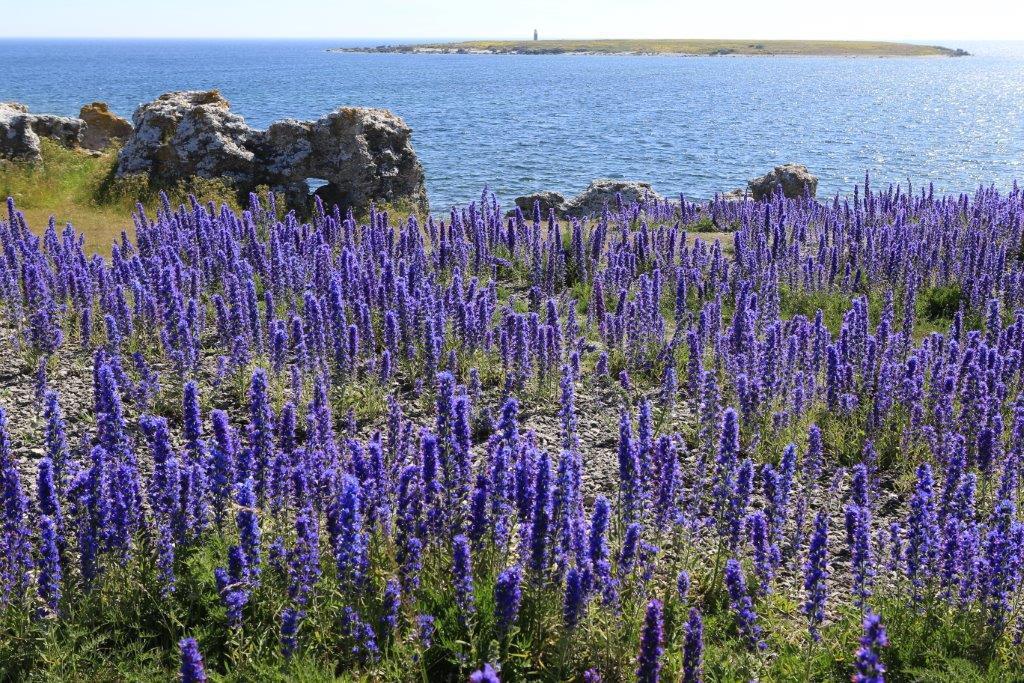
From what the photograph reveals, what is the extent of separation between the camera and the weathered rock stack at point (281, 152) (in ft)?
63.9

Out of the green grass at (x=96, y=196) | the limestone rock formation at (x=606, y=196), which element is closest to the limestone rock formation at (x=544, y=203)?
the limestone rock formation at (x=606, y=196)

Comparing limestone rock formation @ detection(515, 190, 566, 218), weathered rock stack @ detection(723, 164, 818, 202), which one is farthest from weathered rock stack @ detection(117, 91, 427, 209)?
weathered rock stack @ detection(723, 164, 818, 202)

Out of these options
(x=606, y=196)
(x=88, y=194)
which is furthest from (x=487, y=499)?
(x=606, y=196)

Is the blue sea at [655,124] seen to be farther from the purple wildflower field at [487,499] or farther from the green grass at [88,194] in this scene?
the purple wildflower field at [487,499]

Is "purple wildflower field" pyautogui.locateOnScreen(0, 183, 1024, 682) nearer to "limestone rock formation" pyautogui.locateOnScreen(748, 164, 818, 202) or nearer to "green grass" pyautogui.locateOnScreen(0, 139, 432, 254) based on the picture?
"green grass" pyautogui.locateOnScreen(0, 139, 432, 254)

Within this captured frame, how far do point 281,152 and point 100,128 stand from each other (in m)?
13.5

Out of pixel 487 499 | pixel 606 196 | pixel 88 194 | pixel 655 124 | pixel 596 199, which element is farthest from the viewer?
pixel 655 124

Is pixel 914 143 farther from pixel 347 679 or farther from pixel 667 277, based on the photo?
pixel 347 679

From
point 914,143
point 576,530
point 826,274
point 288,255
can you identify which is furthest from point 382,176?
point 914,143

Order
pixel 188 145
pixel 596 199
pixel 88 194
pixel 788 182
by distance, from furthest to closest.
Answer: pixel 788 182 → pixel 596 199 → pixel 88 194 → pixel 188 145

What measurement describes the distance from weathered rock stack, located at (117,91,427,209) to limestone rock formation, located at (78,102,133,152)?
9.99 metres

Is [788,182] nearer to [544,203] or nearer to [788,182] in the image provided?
[788,182]

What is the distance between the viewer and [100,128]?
29.4 metres

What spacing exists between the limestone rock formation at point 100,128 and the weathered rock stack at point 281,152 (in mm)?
9985
